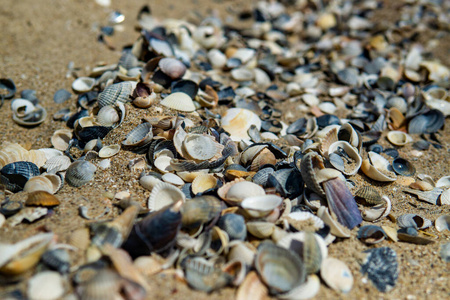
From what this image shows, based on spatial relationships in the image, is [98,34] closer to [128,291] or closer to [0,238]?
[0,238]

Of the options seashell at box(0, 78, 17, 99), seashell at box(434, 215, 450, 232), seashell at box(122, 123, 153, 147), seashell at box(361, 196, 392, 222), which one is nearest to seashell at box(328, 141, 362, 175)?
seashell at box(361, 196, 392, 222)

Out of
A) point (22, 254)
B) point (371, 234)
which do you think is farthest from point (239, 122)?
point (22, 254)

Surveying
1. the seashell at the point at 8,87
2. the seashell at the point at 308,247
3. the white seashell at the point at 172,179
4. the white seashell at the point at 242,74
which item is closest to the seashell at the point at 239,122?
the white seashell at the point at 172,179

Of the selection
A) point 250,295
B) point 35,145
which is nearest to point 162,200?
point 250,295

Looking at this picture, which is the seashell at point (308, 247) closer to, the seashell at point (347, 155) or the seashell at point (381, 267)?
the seashell at point (381, 267)

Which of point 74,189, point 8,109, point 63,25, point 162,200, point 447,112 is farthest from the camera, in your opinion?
point 63,25

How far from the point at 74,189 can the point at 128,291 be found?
135 centimetres

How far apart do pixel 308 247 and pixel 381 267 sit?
23.9 inches

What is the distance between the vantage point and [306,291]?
213 cm

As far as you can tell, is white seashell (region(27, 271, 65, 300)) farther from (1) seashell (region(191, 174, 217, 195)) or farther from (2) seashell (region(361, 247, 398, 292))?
(2) seashell (region(361, 247, 398, 292))

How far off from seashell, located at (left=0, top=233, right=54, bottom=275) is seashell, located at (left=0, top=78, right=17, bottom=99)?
8.65 feet

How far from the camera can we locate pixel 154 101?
3545 millimetres

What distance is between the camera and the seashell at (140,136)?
10.2ft

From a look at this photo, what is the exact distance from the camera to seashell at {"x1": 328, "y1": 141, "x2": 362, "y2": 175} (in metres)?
3.10
